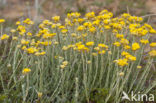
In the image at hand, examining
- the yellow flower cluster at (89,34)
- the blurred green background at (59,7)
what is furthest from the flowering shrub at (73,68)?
the blurred green background at (59,7)

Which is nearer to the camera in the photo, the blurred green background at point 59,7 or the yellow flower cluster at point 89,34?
the yellow flower cluster at point 89,34

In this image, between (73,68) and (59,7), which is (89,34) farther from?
(59,7)

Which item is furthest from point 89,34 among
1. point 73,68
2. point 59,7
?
point 59,7

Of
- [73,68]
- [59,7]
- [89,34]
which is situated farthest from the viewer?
[59,7]

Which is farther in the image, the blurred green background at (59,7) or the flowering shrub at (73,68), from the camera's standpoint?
the blurred green background at (59,7)

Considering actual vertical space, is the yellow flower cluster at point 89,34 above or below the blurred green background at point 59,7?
below

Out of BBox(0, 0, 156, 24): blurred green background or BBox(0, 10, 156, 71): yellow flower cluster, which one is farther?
BBox(0, 0, 156, 24): blurred green background

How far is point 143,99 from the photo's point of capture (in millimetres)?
2400

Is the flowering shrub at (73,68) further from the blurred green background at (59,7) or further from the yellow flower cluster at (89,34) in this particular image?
the blurred green background at (59,7)

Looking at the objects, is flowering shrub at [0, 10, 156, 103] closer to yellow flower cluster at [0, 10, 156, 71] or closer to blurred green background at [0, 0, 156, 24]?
yellow flower cluster at [0, 10, 156, 71]

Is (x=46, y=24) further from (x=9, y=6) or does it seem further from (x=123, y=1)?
(x=9, y=6)

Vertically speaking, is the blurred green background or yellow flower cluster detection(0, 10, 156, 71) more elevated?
the blurred green background

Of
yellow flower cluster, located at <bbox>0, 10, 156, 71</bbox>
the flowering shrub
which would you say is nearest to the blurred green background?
yellow flower cluster, located at <bbox>0, 10, 156, 71</bbox>

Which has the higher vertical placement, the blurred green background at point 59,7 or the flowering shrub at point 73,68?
the blurred green background at point 59,7
